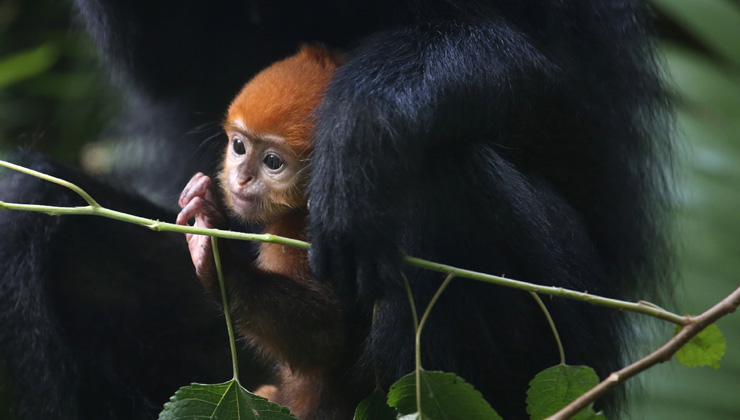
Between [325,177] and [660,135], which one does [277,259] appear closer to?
[325,177]

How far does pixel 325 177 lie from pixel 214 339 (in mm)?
1052

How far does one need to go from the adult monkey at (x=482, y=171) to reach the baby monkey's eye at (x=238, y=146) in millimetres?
317

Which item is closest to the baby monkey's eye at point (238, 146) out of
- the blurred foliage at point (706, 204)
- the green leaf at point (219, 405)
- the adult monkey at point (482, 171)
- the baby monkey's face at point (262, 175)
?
the baby monkey's face at point (262, 175)

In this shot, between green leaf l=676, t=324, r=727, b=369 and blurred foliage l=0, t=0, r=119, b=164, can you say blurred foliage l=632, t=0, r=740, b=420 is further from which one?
blurred foliage l=0, t=0, r=119, b=164

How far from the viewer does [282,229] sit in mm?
1816

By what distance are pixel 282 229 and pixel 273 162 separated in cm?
17

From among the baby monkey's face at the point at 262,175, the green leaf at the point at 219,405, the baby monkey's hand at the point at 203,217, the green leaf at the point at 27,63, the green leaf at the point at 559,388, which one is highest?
the green leaf at the point at 27,63

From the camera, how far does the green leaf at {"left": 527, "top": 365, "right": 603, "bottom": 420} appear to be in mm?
1195

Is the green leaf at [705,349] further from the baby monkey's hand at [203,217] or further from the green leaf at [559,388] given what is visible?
the baby monkey's hand at [203,217]

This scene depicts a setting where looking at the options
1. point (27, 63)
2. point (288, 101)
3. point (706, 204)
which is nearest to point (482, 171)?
point (288, 101)

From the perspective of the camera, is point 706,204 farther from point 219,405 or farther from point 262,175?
point 219,405

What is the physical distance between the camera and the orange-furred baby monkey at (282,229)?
1.60m

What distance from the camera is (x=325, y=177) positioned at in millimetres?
1343

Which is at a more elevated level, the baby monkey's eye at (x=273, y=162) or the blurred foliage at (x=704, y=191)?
the blurred foliage at (x=704, y=191)
